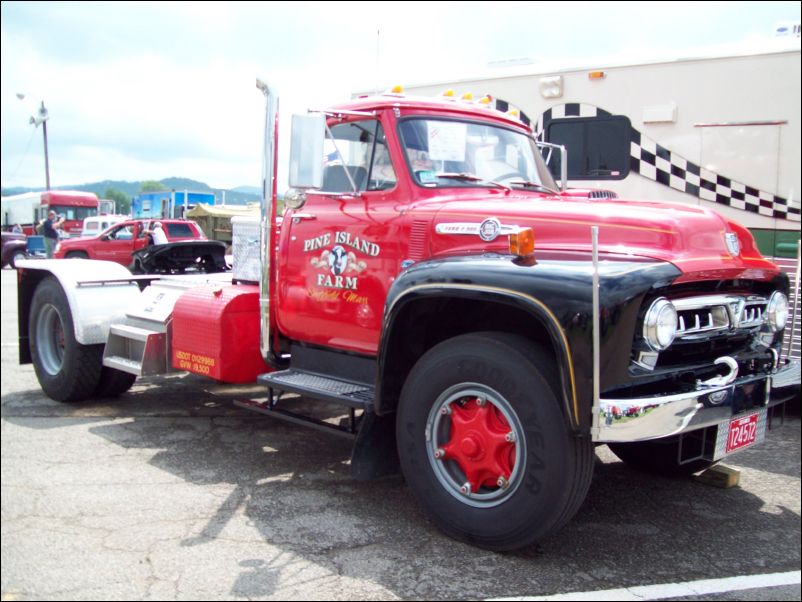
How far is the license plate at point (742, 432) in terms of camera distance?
3.62 meters

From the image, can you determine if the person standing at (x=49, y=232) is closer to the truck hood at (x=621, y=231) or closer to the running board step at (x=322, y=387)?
the running board step at (x=322, y=387)

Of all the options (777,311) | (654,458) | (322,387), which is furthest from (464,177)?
(654,458)

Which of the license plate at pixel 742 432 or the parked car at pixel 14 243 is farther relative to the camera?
the parked car at pixel 14 243

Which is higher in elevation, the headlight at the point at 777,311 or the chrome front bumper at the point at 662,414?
the headlight at the point at 777,311

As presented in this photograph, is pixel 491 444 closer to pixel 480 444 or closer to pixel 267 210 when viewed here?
pixel 480 444

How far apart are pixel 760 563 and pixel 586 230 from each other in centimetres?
174

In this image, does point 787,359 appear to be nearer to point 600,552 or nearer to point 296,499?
point 600,552

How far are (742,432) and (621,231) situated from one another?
110cm

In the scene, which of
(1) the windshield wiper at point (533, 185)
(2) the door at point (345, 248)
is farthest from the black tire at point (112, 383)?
(1) the windshield wiper at point (533, 185)

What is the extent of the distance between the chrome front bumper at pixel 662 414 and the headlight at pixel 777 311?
0.83 metres

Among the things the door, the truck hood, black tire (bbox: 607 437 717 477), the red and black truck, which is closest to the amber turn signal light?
the red and black truck

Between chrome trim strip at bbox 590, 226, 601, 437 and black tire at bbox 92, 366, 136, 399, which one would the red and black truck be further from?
black tire at bbox 92, 366, 136, 399

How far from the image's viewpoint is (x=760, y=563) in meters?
3.65

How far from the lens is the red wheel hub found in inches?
140
